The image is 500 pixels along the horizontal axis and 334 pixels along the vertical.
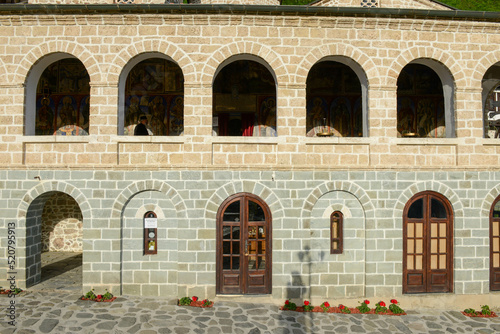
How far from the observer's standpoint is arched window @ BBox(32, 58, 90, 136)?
9.48m

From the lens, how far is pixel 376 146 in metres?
7.19

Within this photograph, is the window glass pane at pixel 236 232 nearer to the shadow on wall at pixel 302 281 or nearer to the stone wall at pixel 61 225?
the shadow on wall at pixel 302 281

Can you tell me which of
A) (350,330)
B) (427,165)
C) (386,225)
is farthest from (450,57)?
(350,330)

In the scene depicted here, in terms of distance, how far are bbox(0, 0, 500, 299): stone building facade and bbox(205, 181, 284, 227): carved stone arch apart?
0.02m

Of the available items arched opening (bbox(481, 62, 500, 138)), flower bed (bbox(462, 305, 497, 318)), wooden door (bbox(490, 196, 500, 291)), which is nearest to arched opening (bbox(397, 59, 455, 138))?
arched opening (bbox(481, 62, 500, 138))

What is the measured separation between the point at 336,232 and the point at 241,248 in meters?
2.22

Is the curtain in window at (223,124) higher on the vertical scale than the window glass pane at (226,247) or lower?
higher

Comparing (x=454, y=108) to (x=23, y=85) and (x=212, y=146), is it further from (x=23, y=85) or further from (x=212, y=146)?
(x=23, y=85)

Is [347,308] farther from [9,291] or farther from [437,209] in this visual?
[9,291]

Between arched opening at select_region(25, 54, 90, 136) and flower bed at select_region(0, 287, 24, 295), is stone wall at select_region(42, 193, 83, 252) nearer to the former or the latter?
arched opening at select_region(25, 54, 90, 136)

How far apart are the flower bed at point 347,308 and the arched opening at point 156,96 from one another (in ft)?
18.5

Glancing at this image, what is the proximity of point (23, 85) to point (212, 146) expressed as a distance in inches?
177

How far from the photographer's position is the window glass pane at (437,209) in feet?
24.0

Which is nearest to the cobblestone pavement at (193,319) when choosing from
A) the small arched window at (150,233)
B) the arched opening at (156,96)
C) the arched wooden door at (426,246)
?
the arched wooden door at (426,246)
